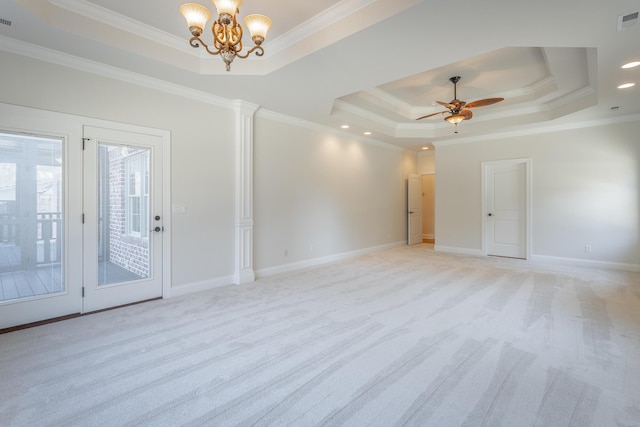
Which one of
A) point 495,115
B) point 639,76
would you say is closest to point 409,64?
point 639,76

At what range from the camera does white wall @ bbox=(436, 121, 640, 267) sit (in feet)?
17.6

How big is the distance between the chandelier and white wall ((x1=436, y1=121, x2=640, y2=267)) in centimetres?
626

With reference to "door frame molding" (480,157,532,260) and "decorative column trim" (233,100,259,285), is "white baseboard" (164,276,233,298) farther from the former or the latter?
"door frame molding" (480,157,532,260)

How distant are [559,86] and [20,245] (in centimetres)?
723

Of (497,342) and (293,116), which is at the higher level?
(293,116)

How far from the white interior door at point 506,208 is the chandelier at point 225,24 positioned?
628cm

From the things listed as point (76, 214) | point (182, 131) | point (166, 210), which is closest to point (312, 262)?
point (166, 210)

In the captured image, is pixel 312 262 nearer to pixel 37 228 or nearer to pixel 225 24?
pixel 37 228

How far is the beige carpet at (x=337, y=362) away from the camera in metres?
1.81

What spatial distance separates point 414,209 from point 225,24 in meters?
7.62

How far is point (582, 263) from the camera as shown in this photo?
5.75 m

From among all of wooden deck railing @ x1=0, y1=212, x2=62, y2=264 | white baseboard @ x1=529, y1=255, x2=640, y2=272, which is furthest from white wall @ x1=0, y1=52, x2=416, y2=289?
white baseboard @ x1=529, y1=255, x2=640, y2=272

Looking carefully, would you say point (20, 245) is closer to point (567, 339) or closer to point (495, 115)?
point (567, 339)

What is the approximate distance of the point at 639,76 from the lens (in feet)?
12.1
